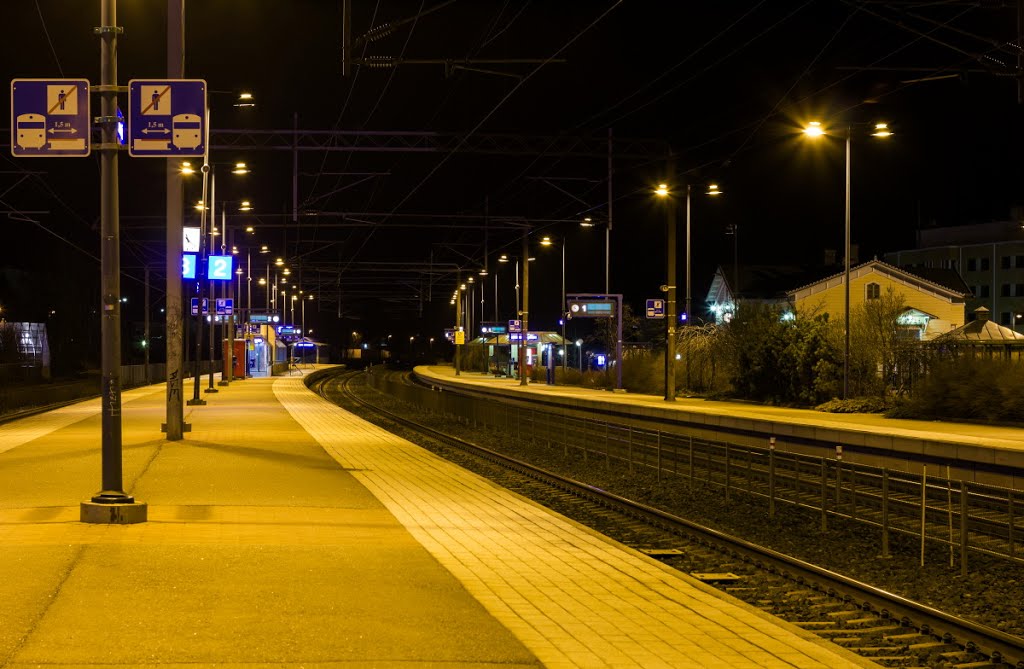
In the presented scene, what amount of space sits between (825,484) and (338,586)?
286 inches

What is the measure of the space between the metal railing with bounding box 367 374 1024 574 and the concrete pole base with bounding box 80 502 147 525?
308 inches

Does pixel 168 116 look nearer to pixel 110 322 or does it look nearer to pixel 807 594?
pixel 110 322

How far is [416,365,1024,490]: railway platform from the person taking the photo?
1870 centimetres

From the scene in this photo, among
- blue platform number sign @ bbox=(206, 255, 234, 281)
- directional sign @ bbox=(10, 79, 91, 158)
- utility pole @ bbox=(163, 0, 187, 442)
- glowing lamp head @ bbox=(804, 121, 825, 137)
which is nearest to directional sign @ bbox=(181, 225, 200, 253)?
blue platform number sign @ bbox=(206, 255, 234, 281)

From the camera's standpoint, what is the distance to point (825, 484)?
1415 cm

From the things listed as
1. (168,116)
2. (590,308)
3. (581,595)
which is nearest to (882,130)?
(168,116)

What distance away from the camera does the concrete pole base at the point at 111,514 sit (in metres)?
11.8

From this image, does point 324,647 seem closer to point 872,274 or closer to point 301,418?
point 301,418

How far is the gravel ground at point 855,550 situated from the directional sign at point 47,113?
897cm

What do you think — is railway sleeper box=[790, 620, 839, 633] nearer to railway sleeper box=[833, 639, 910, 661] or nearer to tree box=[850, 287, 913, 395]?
railway sleeper box=[833, 639, 910, 661]

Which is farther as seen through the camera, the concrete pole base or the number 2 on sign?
the number 2 on sign

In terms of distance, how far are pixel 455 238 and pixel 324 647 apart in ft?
205

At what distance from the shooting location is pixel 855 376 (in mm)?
35062

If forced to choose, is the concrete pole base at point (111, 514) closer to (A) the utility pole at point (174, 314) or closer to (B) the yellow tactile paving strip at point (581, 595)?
(B) the yellow tactile paving strip at point (581, 595)
